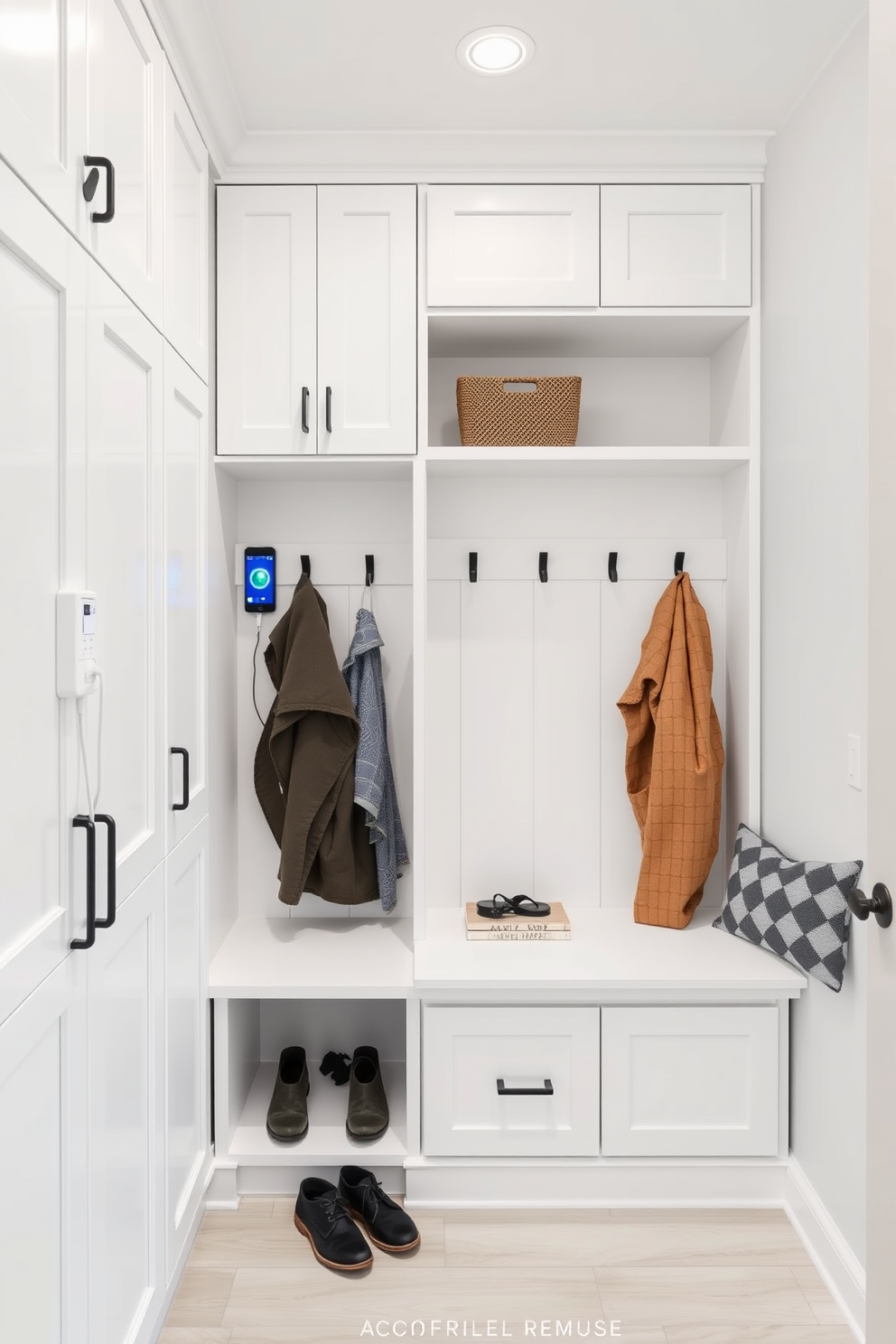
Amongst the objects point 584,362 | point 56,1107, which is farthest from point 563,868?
point 56,1107

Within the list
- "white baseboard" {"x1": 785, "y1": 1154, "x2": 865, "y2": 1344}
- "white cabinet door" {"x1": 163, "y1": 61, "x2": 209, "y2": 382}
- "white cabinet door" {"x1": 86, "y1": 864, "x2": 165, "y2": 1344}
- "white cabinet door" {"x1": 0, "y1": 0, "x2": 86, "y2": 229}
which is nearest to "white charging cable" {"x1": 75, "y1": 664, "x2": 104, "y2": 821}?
"white cabinet door" {"x1": 86, "y1": 864, "x2": 165, "y2": 1344}

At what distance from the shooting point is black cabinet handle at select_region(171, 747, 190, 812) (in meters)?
1.85

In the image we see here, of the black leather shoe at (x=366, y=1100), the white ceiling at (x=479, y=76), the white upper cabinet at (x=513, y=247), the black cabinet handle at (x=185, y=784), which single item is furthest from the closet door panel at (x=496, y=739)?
the white ceiling at (x=479, y=76)

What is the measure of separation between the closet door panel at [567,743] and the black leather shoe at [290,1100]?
31.3 inches

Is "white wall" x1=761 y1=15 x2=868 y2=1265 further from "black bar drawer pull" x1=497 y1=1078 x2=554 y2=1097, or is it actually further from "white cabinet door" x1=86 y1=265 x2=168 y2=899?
"white cabinet door" x1=86 y1=265 x2=168 y2=899

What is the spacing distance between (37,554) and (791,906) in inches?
67.0

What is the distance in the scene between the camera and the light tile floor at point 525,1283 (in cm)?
179

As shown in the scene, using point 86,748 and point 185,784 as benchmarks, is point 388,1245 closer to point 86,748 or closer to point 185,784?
point 185,784

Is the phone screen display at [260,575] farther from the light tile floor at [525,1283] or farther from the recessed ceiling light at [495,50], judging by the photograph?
the light tile floor at [525,1283]

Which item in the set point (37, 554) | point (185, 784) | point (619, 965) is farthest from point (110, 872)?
point (619, 965)

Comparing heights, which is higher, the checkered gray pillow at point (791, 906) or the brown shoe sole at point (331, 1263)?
the checkered gray pillow at point (791, 906)

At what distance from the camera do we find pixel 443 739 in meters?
2.62

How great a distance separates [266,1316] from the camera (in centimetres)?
183

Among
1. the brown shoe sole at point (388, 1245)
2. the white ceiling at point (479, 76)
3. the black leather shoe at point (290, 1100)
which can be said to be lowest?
the brown shoe sole at point (388, 1245)
